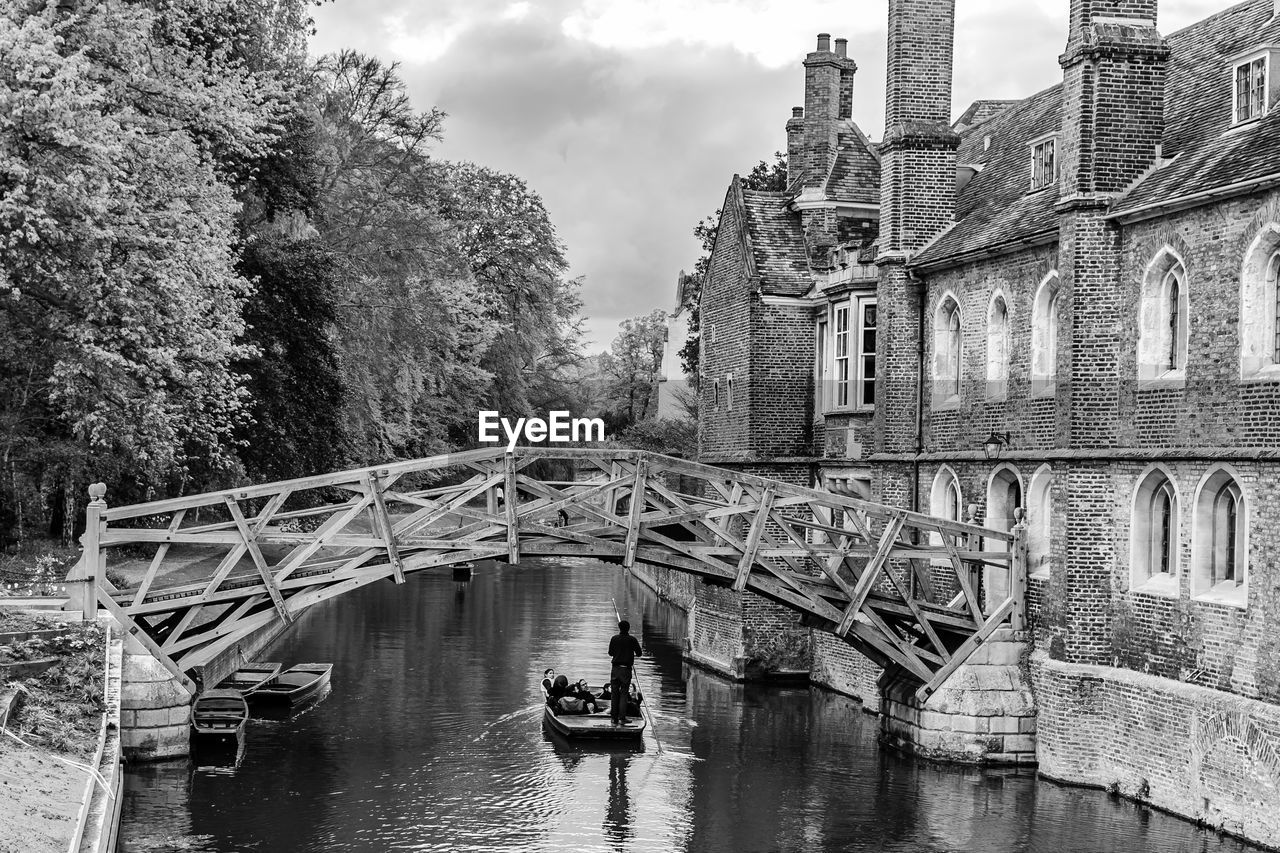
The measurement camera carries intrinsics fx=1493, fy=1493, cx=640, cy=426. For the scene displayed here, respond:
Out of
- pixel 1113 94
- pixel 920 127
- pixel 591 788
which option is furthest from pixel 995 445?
pixel 591 788

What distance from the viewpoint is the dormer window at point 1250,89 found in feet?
68.8

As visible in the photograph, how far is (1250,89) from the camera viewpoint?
69.7 ft

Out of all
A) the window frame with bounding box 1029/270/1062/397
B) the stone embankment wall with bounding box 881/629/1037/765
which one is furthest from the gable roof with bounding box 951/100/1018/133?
the stone embankment wall with bounding box 881/629/1037/765

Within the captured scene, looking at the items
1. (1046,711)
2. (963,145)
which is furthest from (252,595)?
(963,145)

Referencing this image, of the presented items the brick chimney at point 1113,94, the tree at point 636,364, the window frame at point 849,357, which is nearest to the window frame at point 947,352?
the window frame at point 849,357

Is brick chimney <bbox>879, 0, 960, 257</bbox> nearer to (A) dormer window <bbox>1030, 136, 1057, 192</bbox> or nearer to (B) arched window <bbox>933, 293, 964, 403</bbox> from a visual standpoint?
(B) arched window <bbox>933, 293, 964, 403</bbox>

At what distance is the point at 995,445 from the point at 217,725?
43.5 feet

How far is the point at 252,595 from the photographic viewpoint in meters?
23.0

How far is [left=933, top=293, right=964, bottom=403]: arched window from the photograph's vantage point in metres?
27.3

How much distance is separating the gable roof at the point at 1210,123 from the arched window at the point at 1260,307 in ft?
3.12

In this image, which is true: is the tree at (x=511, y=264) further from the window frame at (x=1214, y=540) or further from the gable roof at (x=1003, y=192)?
the window frame at (x=1214, y=540)

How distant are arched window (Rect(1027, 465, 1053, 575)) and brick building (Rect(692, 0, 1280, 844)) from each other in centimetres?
4

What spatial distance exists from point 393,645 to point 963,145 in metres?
18.4

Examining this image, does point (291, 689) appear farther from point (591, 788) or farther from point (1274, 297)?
point (1274, 297)
